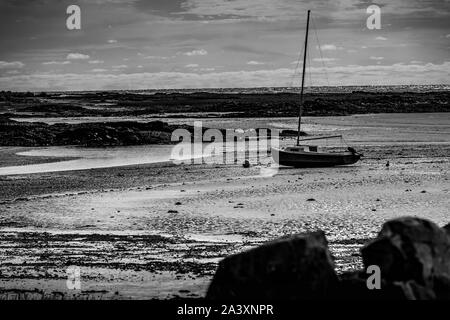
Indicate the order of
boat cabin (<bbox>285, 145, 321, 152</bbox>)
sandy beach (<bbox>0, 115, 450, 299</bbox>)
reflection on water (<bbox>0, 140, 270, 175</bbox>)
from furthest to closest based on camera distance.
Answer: boat cabin (<bbox>285, 145, 321, 152</bbox>) < reflection on water (<bbox>0, 140, 270, 175</bbox>) < sandy beach (<bbox>0, 115, 450, 299</bbox>)

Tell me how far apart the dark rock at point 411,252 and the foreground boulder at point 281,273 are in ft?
2.68

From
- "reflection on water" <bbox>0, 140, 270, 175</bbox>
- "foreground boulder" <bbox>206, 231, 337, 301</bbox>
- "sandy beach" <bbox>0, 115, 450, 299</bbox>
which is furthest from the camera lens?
"reflection on water" <bbox>0, 140, 270, 175</bbox>

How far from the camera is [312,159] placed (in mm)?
36188

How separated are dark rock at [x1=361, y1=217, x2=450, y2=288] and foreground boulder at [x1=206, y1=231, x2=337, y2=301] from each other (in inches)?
32.2

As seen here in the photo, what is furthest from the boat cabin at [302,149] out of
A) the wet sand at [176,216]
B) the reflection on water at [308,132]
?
the reflection on water at [308,132]

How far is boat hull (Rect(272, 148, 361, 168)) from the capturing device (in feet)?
118

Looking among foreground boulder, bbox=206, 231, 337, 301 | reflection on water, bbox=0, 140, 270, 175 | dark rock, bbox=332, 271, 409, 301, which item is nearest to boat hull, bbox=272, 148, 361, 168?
reflection on water, bbox=0, 140, 270, 175

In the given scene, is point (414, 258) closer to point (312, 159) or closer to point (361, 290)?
point (361, 290)

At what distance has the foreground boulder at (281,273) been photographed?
868cm

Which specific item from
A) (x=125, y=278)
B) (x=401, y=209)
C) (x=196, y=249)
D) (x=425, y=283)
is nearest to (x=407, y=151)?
(x=401, y=209)

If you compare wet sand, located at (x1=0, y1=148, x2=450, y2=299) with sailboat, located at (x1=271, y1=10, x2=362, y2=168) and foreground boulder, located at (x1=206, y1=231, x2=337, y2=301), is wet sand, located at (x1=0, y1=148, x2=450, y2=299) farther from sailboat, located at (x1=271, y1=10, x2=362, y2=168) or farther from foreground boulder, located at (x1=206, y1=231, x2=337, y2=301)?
foreground boulder, located at (x1=206, y1=231, x2=337, y2=301)

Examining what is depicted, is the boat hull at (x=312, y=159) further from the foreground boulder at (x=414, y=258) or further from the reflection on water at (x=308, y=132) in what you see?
the foreground boulder at (x=414, y=258)

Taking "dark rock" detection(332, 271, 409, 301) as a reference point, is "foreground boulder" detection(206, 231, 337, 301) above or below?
above
